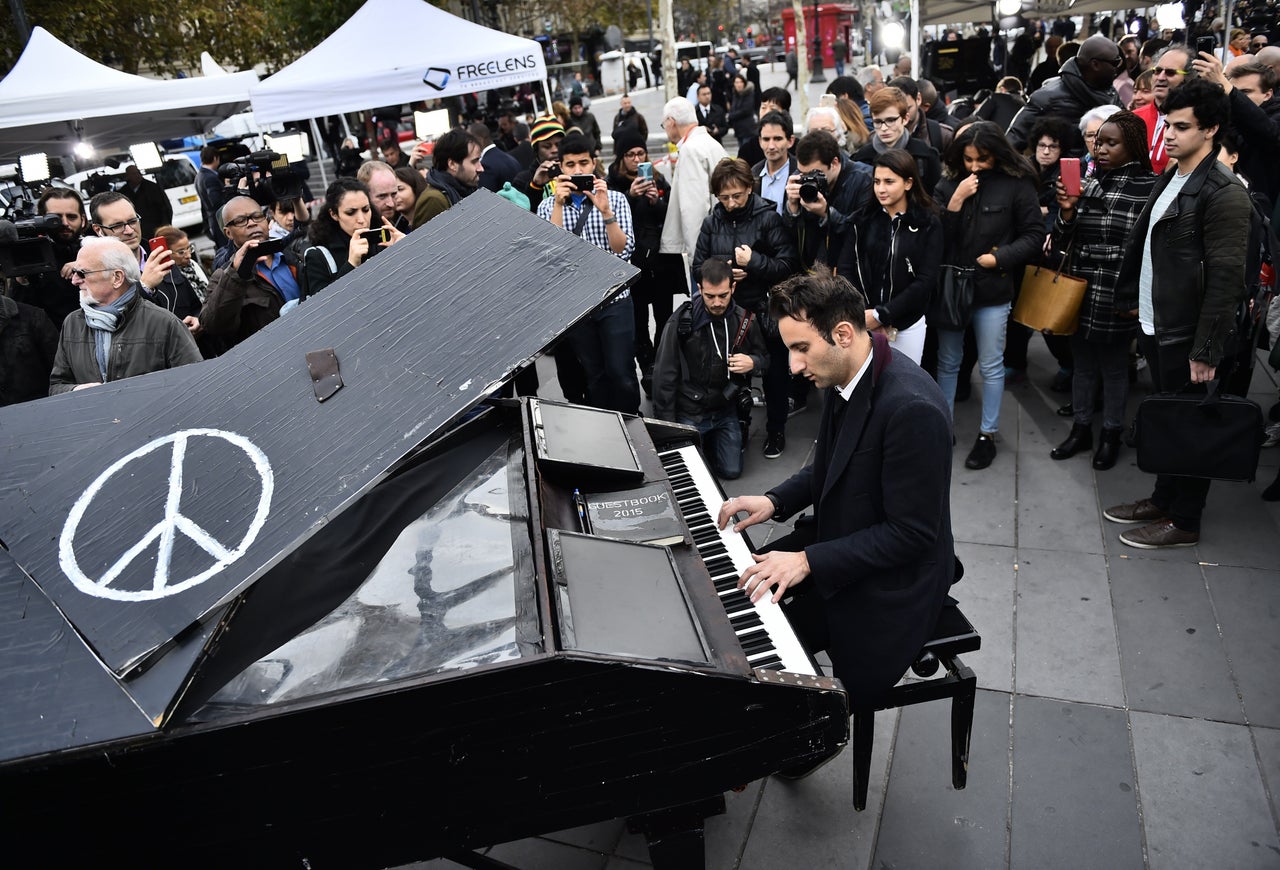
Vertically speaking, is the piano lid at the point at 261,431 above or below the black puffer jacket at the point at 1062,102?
below

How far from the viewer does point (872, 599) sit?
280cm

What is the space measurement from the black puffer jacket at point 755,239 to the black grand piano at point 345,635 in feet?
10.6

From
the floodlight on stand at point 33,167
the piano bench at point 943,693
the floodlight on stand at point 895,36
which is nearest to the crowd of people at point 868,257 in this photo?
the piano bench at point 943,693

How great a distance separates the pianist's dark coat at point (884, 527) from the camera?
266 cm

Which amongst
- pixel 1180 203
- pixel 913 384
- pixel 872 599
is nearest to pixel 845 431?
pixel 913 384

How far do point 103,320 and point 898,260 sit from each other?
13.4 ft

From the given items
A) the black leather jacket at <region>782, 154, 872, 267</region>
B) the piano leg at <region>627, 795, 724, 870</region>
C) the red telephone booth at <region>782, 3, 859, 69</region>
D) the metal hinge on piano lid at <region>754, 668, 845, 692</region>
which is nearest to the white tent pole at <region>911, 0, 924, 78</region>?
A: the black leather jacket at <region>782, 154, 872, 267</region>

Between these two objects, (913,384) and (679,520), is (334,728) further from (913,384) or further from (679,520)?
(913,384)

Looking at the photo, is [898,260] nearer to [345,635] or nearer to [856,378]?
[856,378]

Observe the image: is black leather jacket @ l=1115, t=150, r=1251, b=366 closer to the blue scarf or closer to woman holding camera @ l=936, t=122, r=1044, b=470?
woman holding camera @ l=936, t=122, r=1044, b=470

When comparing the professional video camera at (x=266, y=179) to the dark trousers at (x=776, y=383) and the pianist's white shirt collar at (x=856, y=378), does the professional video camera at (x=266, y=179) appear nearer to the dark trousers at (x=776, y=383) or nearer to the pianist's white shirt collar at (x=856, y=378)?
the dark trousers at (x=776, y=383)

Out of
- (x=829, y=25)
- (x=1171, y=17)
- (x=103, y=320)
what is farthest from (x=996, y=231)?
(x=829, y=25)

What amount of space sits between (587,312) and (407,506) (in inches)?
39.2

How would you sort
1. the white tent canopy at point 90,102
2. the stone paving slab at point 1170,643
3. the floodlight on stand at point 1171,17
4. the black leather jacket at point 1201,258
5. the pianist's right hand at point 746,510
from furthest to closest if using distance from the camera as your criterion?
the floodlight on stand at point 1171,17
the white tent canopy at point 90,102
the black leather jacket at point 1201,258
the stone paving slab at point 1170,643
the pianist's right hand at point 746,510
